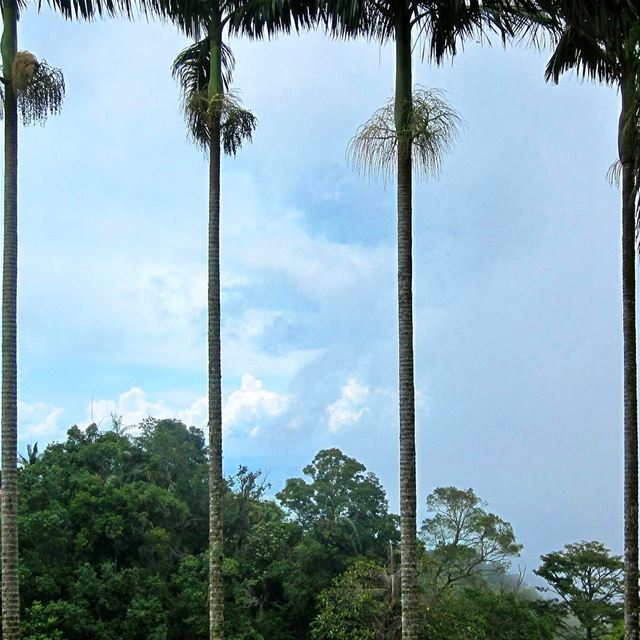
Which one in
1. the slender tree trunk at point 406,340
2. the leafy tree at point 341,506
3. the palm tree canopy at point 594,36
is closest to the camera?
the slender tree trunk at point 406,340

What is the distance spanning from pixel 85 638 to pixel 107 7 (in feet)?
42.3

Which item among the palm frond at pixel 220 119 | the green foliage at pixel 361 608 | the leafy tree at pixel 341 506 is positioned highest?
the palm frond at pixel 220 119

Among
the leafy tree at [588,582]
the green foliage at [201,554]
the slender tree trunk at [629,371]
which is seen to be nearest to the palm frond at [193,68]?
the slender tree trunk at [629,371]

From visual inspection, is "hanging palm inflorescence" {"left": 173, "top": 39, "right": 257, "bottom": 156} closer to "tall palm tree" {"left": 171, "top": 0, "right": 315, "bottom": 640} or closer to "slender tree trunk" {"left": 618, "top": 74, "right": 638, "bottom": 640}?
"tall palm tree" {"left": 171, "top": 0, "right": 315, "bottom": 640}

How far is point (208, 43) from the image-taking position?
11.2m

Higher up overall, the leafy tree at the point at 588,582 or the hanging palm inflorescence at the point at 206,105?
the hanging palm inflorescence at the point at 206,105

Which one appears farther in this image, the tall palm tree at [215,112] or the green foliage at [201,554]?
the green foliage at [201,554]

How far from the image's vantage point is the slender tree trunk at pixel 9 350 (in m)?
9.80

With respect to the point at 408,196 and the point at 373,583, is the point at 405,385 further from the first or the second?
the point at 373,583

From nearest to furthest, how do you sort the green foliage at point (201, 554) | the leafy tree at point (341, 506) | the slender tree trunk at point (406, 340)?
1. the slender tree trunk at point (406, 340)
2. the green foliage at point (201, 554)
3. the leafy tree at point (341, 506)

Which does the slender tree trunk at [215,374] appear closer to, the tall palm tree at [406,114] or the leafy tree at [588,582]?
the tall palm tree at [406,114]

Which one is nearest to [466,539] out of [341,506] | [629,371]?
[341,506]

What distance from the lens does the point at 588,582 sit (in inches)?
965

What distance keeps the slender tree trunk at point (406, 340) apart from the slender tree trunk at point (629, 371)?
2.79m
